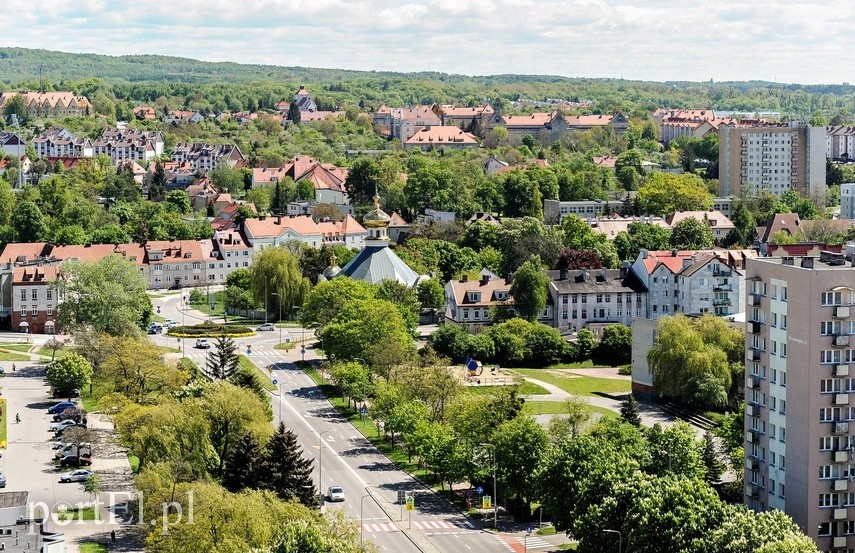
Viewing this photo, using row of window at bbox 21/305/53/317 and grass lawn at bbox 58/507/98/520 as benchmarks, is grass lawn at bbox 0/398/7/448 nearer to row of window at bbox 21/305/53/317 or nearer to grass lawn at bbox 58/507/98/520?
grass lawn at bbox 58/507/98/520

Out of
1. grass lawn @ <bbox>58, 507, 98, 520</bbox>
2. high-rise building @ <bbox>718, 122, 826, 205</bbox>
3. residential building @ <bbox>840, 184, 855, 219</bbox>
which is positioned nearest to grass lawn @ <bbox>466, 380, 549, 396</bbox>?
grass lawn @ <bbox>58, 507, 98, 520</bbox>

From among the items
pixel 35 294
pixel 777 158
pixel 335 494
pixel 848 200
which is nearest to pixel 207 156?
pixel 777 158

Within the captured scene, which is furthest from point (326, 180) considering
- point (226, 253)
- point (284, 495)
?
point (284, 495)

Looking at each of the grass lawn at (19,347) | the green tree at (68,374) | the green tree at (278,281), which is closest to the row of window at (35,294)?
the grass lawn at (19,347)

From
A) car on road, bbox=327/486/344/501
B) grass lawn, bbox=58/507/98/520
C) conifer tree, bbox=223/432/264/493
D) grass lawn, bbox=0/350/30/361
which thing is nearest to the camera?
conifer tree, bbox=223/432/264/493

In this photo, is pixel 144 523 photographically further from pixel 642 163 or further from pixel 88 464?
pixel 642 163

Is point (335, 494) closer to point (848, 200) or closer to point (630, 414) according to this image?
point (630, 414)
